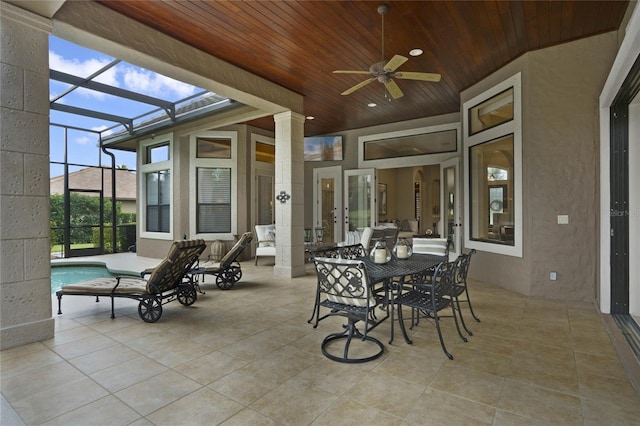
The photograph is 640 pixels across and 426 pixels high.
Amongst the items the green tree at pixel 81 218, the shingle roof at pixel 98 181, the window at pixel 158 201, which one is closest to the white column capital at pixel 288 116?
the window at pixel 158 201

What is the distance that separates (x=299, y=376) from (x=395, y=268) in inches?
52.1

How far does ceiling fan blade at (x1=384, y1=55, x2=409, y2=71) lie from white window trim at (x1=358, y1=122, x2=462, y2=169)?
413 centimetres

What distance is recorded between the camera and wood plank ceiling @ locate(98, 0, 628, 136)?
3.57m

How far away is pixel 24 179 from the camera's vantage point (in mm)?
2994

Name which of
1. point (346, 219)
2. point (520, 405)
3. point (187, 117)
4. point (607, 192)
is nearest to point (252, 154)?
point (187, 117)

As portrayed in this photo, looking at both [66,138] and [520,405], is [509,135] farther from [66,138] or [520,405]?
[66,138]

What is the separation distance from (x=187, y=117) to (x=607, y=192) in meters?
7.53

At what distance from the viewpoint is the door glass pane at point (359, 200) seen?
833cm

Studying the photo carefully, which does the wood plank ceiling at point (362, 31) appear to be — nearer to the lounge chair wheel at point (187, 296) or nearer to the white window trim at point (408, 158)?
the white window trim at point (408, 158)

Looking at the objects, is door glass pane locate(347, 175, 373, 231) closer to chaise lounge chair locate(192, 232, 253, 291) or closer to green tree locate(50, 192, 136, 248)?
chaise lounge chair locate(192, 232, 253, 291)

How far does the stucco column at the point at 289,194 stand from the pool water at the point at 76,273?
422 cm

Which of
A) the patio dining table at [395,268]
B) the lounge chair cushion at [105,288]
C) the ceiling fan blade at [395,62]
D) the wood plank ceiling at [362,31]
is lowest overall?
the lounge chair cushion at [105,288]

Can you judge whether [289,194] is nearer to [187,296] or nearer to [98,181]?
[187,296]

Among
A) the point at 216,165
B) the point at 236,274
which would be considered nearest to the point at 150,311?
the point at 236,274
